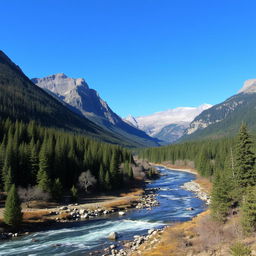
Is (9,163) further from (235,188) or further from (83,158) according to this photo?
(235,188)

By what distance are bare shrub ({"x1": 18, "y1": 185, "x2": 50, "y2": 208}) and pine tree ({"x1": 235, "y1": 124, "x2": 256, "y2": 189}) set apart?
48.8m

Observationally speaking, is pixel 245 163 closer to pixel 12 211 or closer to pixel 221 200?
pixel 221 200

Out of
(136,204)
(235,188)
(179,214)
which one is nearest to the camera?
(235,188)

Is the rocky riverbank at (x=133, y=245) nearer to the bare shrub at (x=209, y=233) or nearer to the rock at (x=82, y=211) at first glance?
the bare shrub at (x=209, y=233)

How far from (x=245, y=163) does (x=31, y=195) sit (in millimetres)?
51421

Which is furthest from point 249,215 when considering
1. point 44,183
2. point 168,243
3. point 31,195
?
point 44,183

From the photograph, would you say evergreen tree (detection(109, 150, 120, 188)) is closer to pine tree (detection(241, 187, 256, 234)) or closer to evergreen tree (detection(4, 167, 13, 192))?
evergreen tree (detection(4, 167, 13, 192))

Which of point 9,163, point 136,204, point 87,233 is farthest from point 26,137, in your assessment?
point 87,233

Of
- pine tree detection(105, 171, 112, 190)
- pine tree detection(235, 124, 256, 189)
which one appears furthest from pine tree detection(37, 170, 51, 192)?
pine tree detection(235, 124, 256, 189)

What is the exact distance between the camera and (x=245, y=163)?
166 feet

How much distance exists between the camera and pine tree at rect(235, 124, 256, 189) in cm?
4928

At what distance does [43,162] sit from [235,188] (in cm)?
5390

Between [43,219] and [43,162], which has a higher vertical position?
[43,162]

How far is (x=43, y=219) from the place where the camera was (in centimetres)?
5875
